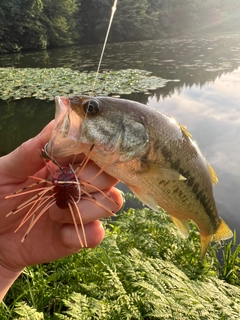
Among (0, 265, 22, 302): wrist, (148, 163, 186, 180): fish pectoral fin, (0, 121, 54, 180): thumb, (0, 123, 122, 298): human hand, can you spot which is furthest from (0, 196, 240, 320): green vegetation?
(148, 163, 186, 180): fish pectoral fin

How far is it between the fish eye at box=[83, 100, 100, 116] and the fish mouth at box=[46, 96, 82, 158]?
7cm

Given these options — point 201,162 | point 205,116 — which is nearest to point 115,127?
point 201,162

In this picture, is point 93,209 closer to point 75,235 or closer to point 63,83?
point 75,235

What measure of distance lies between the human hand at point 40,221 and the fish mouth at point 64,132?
198 millimetres

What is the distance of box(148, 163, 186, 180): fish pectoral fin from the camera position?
5.43 feet

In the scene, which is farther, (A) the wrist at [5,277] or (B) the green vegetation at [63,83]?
(B) the green vegetation at [63,83]

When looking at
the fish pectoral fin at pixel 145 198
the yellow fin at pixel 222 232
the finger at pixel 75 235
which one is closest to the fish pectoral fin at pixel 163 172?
the fish pectoral fin at pixel 145 198

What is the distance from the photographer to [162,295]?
2.69 meters

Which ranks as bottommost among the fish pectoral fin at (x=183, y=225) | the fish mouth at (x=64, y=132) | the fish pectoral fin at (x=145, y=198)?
the fish pectoral fin at (x=183, y=225)

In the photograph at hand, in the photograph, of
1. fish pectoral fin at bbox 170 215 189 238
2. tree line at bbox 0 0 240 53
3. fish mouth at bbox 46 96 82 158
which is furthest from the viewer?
tree line at bbox 0 0 240 53

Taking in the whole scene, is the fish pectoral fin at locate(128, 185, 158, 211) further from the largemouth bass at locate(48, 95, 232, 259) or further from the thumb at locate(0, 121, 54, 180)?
the thumb at locate(0, 121, 54, 180)

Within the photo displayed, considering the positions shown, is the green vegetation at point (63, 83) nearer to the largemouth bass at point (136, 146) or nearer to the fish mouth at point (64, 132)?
the largemouth bass at point (136, 146)

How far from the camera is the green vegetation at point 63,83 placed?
44.5 feet

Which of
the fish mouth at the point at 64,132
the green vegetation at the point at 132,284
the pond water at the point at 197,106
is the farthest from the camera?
the pond water at the point at 197,106
